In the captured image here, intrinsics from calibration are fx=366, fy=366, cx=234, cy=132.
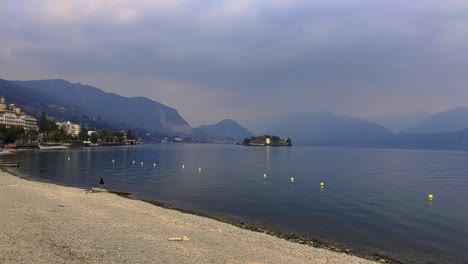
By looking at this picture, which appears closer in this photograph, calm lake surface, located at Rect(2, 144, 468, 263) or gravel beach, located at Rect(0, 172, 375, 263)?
gravel beach, located at Rect(0, 172, 375, 263)

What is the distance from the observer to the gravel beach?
1483 centimetres

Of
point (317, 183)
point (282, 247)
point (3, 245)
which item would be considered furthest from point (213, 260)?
point (317, 183)

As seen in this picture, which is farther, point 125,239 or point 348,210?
point 348,210

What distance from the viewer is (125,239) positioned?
725 inches

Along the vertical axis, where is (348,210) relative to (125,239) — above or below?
below

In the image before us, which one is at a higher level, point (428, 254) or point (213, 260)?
point (213, 260)

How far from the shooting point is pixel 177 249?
1702 centimetres

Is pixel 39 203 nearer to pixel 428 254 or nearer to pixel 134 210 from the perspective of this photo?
pixel 134 210

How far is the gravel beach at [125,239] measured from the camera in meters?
14.8

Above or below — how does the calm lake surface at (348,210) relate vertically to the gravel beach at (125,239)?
below

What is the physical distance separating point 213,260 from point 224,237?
612cm

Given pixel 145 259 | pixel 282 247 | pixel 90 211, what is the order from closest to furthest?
pixel 145 259
pixel 282 247
pixel 90 211

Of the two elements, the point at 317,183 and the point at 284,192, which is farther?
the point at 317,183

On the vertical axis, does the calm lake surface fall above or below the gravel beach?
below
